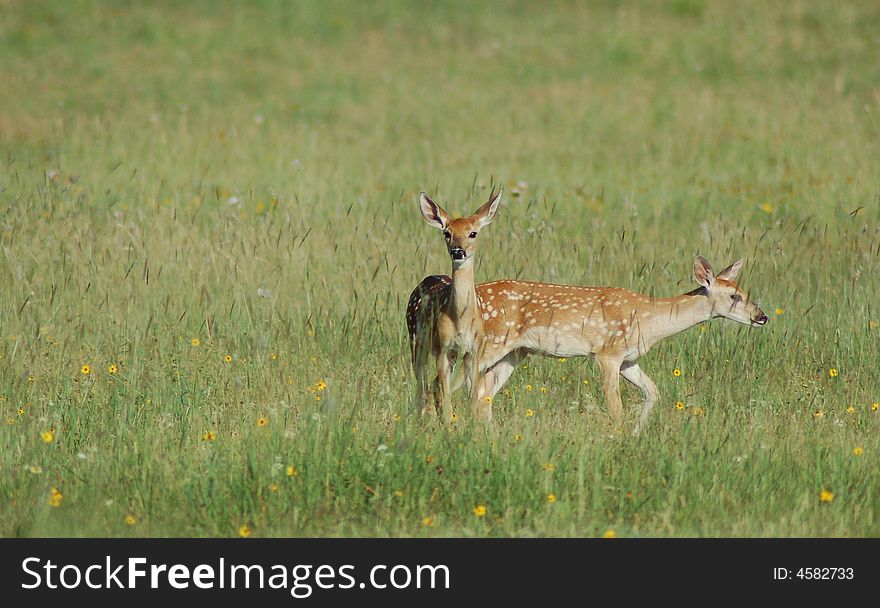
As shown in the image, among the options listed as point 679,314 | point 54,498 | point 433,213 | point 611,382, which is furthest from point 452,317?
point 54,498

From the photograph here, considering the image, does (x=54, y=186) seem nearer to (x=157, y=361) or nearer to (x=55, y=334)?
(x=55, y=334)

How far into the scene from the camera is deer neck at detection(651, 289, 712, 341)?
7.48 metres

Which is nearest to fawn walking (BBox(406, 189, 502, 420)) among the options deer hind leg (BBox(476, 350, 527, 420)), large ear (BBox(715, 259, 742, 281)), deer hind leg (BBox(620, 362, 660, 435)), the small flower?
deer hind leg (BBox(476, 350, 527, 420))

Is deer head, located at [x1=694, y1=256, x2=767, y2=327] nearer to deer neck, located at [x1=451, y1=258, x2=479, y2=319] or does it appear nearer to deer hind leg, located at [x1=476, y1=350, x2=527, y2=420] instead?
deer hind leg, located at [x1=476, y1=350, x2=527, y2=420]

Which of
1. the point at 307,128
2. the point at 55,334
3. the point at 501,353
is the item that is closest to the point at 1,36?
the point at 307,128

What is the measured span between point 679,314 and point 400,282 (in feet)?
7.56

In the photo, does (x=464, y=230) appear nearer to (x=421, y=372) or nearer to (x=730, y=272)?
(x=421, y=372)

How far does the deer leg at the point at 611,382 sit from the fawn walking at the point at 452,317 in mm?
740

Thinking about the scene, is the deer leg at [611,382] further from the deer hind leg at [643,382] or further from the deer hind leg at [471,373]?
the deer hind leg at [471,373]

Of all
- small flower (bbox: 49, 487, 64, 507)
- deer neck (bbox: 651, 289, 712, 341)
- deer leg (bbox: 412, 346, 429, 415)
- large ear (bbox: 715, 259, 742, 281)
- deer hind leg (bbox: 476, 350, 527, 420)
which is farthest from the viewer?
large ear (bbox: 715, 259, 742, 281)

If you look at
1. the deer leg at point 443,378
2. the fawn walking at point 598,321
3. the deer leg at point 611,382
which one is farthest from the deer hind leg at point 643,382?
the deer leg at point 443,378

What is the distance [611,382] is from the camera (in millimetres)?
7125

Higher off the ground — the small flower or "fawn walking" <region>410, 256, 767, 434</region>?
"fawn walking" <region>410, 256, 767, 434</region>

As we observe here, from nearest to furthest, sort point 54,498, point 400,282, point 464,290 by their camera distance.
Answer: point 54,498 < point 464,290 < point 400,282
